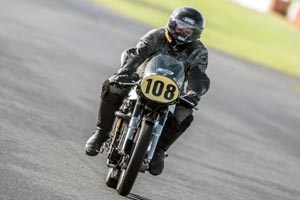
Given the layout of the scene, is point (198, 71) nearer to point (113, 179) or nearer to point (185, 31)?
point (185, 31)

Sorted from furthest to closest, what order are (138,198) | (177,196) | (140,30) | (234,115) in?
1. (140,30)
2. (234,115)
3. (177,196)
4. (138,198)

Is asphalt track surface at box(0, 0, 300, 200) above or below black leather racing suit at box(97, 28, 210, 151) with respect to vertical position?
below

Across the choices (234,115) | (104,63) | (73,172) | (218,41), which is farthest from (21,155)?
(218,41)

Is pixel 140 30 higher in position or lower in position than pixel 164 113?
lower

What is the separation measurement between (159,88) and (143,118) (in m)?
0.30

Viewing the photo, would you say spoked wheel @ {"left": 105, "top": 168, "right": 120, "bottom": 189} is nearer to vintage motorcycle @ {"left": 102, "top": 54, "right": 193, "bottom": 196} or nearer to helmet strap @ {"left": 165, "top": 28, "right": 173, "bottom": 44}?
vintage motorcycle @ {"left": 102, "top": 54, "right": 193, "bottom": 196}

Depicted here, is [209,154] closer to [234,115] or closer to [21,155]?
[21,155]

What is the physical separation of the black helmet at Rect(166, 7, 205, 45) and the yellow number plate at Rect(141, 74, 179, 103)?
760mm

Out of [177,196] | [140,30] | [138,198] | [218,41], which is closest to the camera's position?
[138,198]

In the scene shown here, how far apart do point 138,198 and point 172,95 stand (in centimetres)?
101

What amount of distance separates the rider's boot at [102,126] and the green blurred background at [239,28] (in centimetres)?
2590

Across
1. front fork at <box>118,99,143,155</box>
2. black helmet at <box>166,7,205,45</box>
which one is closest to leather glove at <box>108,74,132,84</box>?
front fork at <box>118,99,143,155</box>

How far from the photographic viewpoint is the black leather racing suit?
26.0 ft

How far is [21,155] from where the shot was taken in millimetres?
8258
